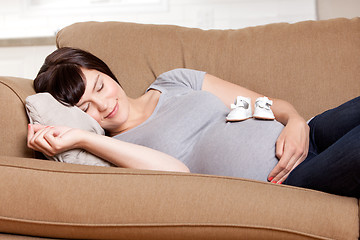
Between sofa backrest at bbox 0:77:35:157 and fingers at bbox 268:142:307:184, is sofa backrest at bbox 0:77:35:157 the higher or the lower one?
the higher one

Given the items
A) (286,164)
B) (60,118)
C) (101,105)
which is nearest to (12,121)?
(60,118)

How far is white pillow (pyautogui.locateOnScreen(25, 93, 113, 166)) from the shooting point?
1176 mm

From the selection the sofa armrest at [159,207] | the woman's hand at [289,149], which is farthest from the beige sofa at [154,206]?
the woman's hand at [289,149]

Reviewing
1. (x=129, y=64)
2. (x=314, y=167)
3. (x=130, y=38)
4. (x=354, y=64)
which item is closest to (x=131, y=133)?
(x=129, y=64)

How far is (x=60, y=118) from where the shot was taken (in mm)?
1234

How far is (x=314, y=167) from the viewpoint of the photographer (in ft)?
3.21

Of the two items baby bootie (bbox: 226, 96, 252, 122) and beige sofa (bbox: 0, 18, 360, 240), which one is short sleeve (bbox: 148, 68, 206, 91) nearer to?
baby bootie (bbox: 226, 96, 252, 122)

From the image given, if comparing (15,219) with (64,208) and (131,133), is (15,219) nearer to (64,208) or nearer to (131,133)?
(64,208)

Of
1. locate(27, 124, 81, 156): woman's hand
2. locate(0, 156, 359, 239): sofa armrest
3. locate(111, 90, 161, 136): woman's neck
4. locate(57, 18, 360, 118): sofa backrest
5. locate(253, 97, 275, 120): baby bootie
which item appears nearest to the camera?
locate(0, 156, 359, 239): sofa armrest

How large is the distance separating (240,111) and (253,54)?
397mm

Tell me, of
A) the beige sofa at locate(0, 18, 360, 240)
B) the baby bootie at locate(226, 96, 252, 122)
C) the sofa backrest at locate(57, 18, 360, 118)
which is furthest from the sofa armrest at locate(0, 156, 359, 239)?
the sofa backrest at locate(57, 18, 360, 118)

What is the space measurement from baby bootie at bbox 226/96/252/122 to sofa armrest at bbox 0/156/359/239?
1.20 ft

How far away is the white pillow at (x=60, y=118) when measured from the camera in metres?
1.18

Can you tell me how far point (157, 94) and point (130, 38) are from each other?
0.31m
